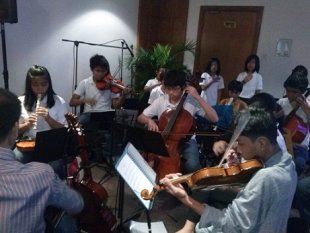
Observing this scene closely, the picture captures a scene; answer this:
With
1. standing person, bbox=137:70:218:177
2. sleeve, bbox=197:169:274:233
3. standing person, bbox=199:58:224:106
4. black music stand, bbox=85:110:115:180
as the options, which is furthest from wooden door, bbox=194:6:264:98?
sleeve, bbox=197:169:274:233

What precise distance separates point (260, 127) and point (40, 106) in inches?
68.7

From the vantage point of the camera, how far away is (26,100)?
93.3 inches

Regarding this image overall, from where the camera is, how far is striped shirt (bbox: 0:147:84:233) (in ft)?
3.01

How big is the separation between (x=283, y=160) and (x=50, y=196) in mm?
894

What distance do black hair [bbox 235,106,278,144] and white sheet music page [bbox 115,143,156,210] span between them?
556mm

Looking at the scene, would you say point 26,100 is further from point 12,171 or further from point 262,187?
point 262,187

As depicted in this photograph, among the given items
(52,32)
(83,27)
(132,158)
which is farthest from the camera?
(83,27)

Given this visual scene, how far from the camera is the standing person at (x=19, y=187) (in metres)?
0.92

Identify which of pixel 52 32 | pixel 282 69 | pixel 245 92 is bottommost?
pixel 245 92

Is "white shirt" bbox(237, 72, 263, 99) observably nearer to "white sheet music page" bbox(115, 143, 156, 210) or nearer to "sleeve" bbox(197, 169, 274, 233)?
"white sheet music page" bbox(115, 143, 156, 210)

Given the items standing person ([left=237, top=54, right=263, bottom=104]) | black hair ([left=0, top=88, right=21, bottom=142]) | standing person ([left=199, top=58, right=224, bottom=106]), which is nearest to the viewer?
black hair ([left=0, top=88, right=21, bottom=142])

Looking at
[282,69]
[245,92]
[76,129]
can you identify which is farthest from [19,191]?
[282,69]

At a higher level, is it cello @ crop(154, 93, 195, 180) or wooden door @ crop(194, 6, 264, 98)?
wooden door @ crop(194, 6, 264, 98)

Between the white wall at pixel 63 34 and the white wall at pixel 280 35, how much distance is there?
6.03 feet
